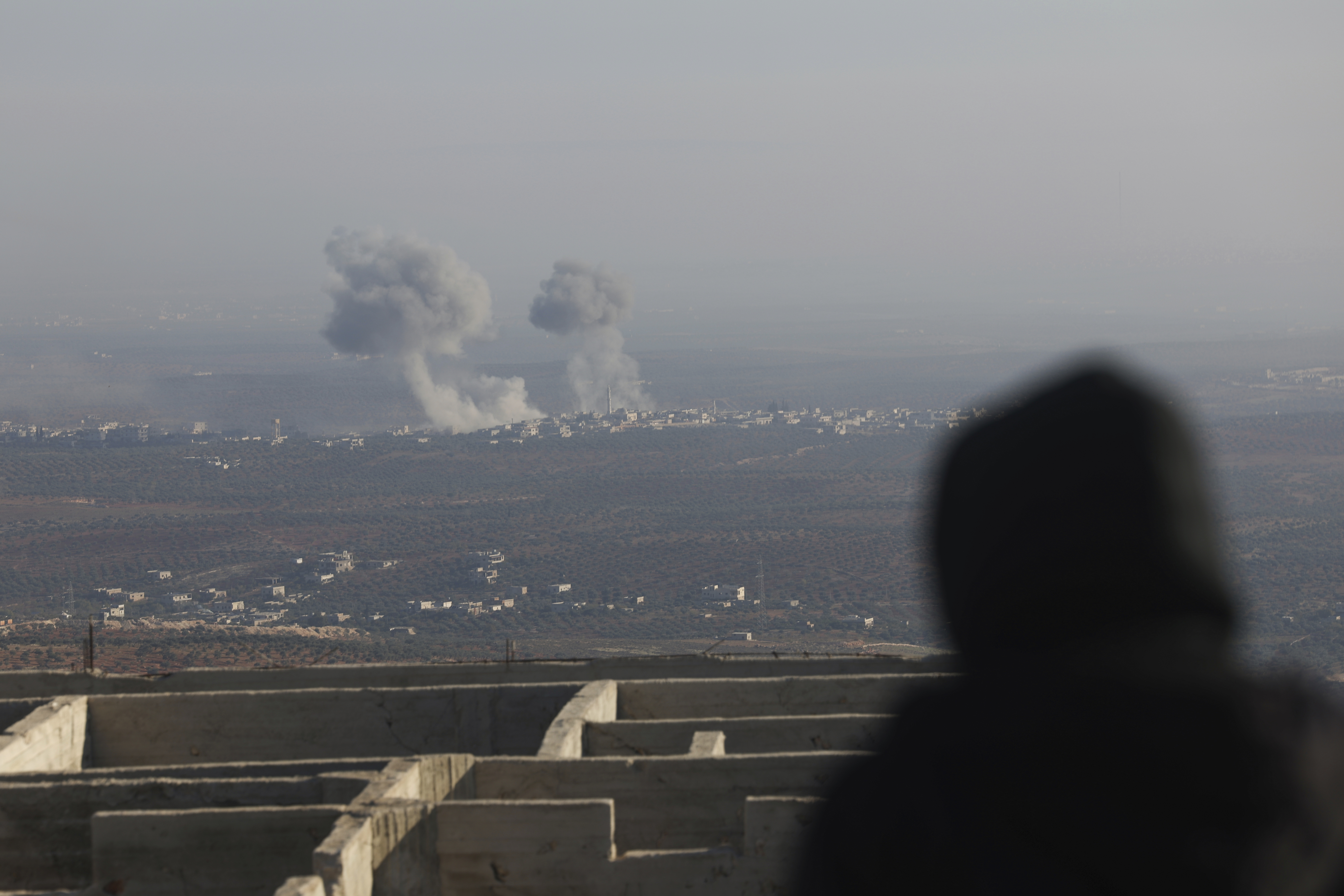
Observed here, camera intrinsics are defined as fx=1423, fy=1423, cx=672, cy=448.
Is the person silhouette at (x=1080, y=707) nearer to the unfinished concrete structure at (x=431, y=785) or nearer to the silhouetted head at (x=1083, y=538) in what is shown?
the silhouetted head at (x=1083, y=538)

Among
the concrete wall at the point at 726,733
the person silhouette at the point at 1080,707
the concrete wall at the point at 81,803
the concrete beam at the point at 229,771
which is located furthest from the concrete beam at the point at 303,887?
the person silhouette at the point at 1080,707

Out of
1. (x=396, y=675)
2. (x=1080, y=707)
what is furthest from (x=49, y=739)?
(x=1080, y=707)

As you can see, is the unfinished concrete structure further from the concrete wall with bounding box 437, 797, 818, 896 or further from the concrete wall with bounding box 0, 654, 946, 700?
the concrete wall with bounding box 0, 654, 946, 700

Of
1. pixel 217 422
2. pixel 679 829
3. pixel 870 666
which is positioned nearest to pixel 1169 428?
pixel 679 829

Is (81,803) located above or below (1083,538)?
below

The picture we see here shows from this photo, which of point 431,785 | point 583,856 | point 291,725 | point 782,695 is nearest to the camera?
point 583,856

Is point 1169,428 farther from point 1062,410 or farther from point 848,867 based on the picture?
point 848,867

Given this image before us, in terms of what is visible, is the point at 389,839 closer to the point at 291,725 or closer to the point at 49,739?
the point at 291,725
